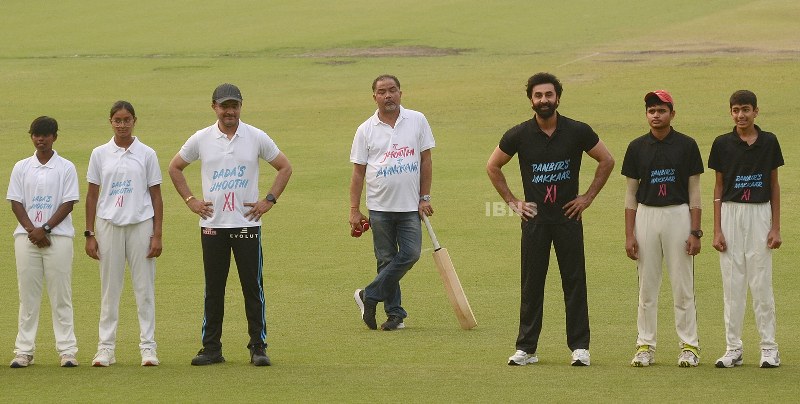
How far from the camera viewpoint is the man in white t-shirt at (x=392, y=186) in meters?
11.1

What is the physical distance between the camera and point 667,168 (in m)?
9.34

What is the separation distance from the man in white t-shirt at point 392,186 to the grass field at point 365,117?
39 cm

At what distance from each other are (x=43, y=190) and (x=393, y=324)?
123 inches

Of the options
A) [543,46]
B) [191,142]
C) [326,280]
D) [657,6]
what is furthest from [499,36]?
[191,142]

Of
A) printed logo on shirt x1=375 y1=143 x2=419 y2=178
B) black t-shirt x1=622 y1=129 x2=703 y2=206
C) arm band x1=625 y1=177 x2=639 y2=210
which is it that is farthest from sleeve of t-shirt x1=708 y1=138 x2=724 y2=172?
printed logo on shirt x1=375 y1=143 x2=419 y2=178

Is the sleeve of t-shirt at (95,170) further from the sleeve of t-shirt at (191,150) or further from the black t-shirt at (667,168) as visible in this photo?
the black t-shirt at (667,168)

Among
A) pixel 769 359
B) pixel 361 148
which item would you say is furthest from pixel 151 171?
pixel 769 359

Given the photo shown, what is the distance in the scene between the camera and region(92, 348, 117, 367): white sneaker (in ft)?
31.1

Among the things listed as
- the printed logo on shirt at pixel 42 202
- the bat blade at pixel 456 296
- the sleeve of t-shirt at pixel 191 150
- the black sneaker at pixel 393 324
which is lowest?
the black sneaker at pixel 393 324

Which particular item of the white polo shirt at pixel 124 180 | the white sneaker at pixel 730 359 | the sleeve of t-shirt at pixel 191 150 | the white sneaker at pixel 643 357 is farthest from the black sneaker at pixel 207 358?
the white sneaker at pixel 730 359

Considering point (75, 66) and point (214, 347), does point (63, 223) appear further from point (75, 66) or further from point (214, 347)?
point (75, 66)

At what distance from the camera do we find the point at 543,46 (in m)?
33.8

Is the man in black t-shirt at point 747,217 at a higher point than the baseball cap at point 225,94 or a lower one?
lower

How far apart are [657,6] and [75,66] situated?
17182 mm
